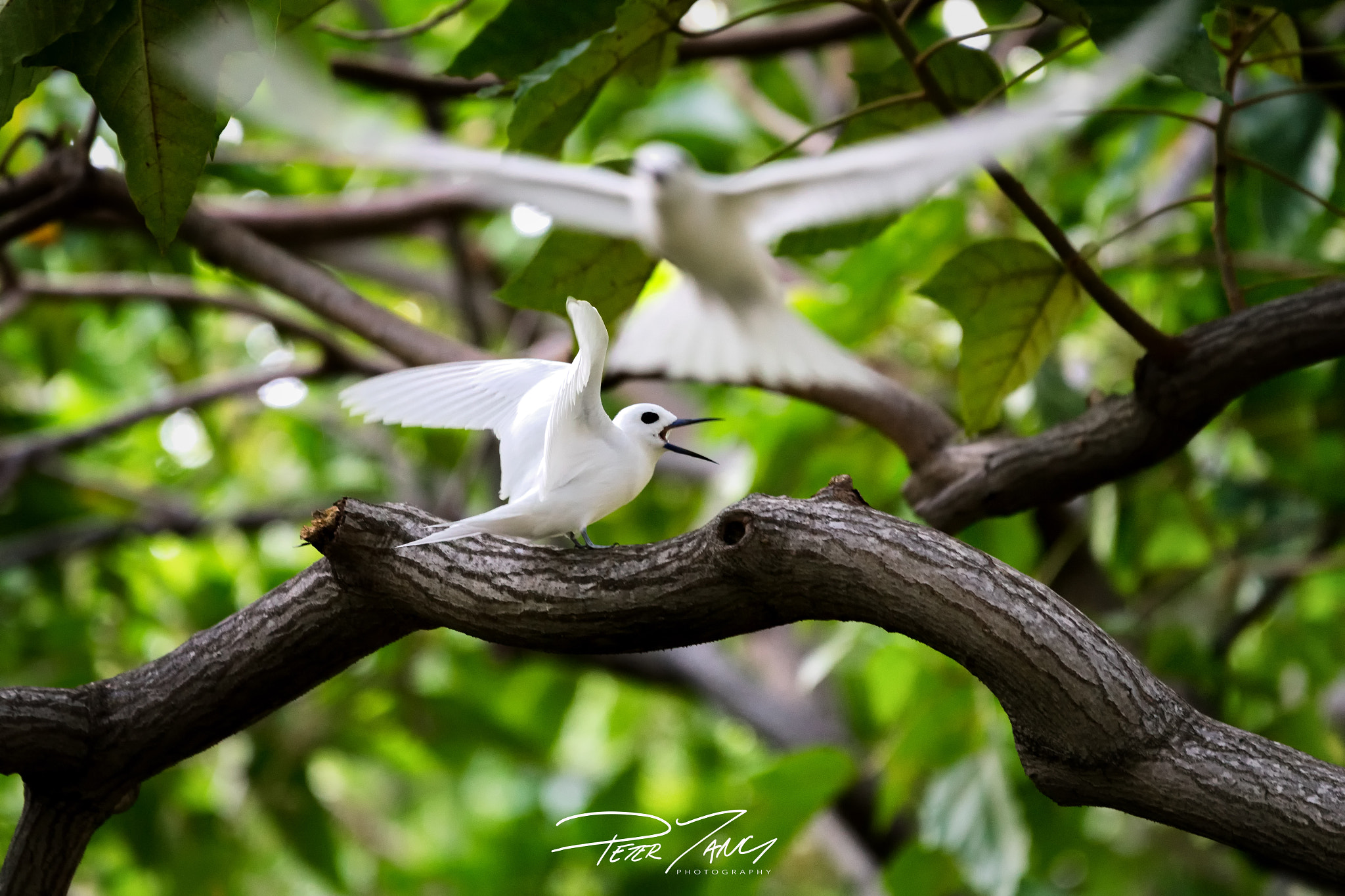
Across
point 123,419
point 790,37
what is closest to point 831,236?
point 790,37

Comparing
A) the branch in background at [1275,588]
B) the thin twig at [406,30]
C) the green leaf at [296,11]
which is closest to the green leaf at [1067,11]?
the thin twig at [406,30]

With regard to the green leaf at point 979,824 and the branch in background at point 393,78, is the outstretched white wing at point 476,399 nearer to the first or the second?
the branch in background at point 393,78

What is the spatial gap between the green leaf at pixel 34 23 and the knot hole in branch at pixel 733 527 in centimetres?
75

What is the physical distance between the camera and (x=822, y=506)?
1.14m

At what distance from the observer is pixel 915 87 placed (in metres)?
1.65

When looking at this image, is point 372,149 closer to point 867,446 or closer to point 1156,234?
point 867,446

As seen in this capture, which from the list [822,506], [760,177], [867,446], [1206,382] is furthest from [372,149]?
[867,446]

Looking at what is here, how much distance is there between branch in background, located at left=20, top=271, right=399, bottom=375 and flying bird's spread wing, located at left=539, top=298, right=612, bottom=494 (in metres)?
1.34

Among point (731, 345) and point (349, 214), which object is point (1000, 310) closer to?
point (731, 345)

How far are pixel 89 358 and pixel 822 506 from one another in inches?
138

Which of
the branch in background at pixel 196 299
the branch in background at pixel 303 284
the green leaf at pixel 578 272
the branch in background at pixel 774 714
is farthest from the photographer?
the branch in background at pixel 774 714

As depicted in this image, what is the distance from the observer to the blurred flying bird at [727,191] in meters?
1.20

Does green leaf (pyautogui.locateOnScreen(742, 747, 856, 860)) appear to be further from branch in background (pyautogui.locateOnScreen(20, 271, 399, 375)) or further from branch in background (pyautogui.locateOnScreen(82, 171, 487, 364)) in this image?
branch in background (pyautogui.locateOnScreen(20, 271, 399, 375))

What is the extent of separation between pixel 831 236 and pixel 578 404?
2.44 feet
